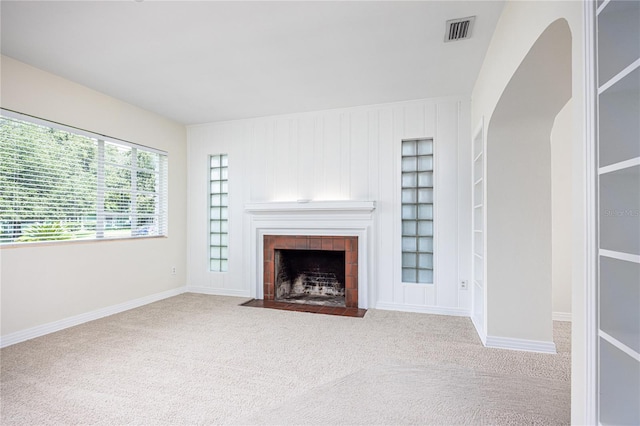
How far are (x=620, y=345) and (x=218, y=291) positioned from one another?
4.72 metres

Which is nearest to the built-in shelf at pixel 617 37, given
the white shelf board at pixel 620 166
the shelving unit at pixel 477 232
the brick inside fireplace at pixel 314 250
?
the white shelf board at pixel 620 166

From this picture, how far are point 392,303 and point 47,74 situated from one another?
177 inches

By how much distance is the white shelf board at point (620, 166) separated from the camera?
0.92 meters

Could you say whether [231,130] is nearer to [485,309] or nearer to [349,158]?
[349,158]

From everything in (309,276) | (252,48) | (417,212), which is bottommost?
(309,276)

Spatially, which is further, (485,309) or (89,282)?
(89,282)

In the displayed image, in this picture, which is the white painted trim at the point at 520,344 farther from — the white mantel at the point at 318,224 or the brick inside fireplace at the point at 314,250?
the brick inside fireplace at the point at 314,250

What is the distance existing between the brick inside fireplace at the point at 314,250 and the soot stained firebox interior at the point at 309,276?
0.05 meters

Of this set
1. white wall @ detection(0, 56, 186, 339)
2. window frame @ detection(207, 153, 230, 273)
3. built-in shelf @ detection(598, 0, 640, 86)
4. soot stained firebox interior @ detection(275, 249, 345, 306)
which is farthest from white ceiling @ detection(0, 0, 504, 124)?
soot stained firebox interior @ detection(275, 249, 345, 306)

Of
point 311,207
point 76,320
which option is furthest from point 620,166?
point 76,320

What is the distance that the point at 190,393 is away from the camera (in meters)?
2.16

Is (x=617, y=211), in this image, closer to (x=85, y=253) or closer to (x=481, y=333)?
(x=481, y=333)

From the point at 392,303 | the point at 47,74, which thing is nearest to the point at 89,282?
the point at 47,74

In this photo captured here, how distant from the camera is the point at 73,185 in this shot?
3.61 m
